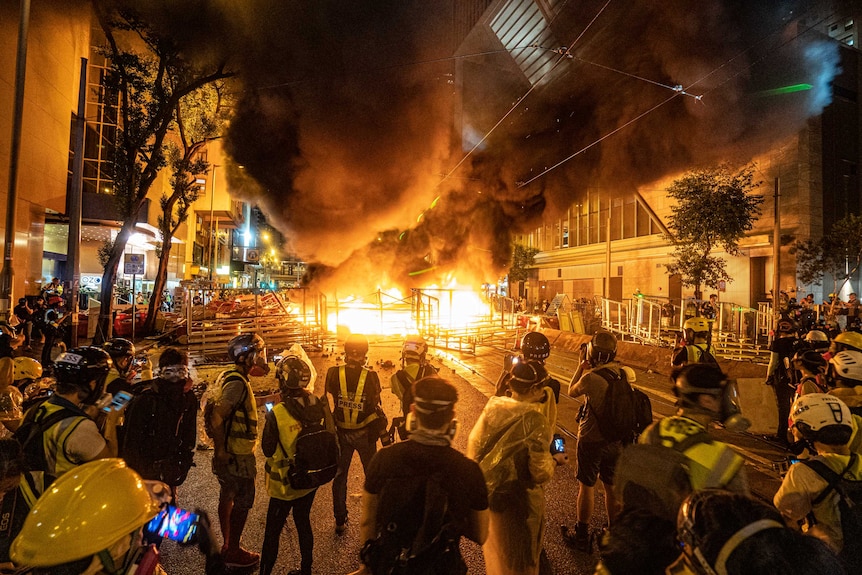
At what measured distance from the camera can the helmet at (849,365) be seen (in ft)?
9.37

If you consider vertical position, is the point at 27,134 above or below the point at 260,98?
below

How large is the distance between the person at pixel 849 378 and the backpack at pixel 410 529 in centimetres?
293

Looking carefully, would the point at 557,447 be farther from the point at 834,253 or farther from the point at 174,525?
the point at 834,253

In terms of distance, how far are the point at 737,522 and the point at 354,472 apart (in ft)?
14.0

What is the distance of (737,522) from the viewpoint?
1.02m

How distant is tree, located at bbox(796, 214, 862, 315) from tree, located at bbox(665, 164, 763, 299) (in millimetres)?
2365

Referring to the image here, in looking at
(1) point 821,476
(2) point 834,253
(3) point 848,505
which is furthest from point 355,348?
(2) point 834,253

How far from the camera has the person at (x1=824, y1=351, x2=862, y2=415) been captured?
2.84 m

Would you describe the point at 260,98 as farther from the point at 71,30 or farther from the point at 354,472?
the point at 354,472

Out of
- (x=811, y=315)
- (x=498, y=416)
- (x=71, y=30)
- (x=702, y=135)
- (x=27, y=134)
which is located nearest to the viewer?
(x=498, y=416)

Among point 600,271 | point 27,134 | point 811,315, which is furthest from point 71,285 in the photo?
point 600,271

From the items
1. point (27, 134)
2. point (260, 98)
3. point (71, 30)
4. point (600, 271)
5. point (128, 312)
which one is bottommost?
point (128, 312)

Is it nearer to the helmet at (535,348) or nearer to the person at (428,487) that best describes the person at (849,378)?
the helmet at (535,348)

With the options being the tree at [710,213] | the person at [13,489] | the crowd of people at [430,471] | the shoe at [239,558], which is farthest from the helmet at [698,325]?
the tree at [710,213]
